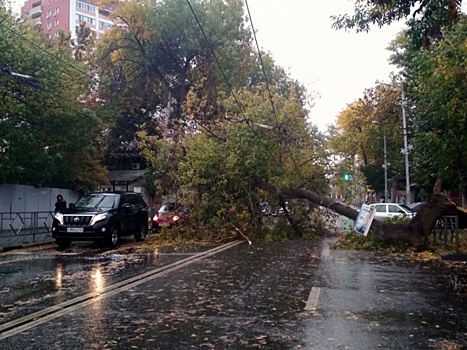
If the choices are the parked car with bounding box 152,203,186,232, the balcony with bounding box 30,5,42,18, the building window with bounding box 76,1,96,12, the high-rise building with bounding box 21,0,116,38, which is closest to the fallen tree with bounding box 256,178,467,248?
the parked car with bounding box 152,203,186,232

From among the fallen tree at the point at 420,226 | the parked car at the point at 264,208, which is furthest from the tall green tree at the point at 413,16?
the parked car at the point at 264,208

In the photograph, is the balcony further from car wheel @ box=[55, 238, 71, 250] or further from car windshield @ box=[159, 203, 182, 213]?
car wheel @ box=[55, 238, 71, 250]

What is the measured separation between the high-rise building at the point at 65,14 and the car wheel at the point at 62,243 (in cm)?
8387

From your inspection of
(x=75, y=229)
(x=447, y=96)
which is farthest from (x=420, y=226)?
(x=75, y=229)

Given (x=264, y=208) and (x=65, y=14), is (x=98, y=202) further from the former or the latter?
(x=65, y=14)

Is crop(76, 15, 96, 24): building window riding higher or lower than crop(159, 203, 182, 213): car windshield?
higher

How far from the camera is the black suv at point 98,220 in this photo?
56.4ft

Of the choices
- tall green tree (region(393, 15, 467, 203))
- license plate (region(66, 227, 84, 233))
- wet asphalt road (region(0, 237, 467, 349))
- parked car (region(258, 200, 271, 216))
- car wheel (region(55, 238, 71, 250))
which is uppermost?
tall green tree (region(393, 15, 467, 203))

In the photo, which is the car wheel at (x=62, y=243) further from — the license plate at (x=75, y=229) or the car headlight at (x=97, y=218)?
the car headlight at (x=97, y=218)

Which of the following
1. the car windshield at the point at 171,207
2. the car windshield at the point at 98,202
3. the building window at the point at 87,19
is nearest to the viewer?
the car windshield at the point at 98,202

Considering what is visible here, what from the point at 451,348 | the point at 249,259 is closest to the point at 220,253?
the point at 249,259

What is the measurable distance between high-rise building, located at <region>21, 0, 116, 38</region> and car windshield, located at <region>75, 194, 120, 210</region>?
82.6m

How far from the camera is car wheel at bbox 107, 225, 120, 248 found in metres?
17.6

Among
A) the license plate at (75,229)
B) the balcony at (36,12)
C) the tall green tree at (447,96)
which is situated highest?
the balcony at (36,12)
